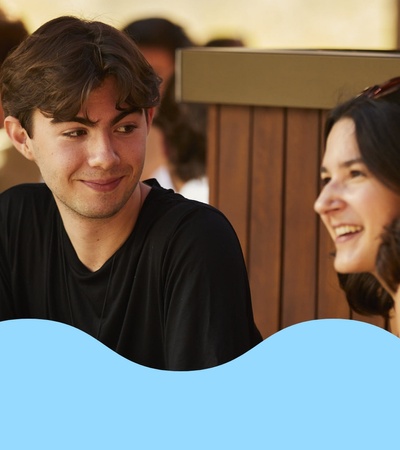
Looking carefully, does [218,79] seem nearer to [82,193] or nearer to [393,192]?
[82,193]

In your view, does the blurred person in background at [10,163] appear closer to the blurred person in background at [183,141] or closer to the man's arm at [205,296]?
the blurred person in background at [183,141]

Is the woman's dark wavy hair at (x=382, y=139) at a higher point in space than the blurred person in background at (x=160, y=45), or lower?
lower

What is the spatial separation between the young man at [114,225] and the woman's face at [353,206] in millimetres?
515

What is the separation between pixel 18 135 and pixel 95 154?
282mm

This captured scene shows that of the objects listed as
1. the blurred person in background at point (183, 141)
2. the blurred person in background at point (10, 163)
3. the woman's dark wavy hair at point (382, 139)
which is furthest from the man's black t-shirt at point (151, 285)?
the blurred person in background at point (183, 141)

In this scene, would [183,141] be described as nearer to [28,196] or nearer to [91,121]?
[28,196]

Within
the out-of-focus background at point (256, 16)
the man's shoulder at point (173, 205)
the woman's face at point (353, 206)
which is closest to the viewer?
the woman's face at point (353, 206)

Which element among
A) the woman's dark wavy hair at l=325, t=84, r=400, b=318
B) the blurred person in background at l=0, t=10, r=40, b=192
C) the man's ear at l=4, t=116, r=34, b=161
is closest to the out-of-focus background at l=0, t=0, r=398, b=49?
the blurred person in background at l=0, t=10, r=40, b=192

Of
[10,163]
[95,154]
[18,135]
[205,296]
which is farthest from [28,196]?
[10,163]

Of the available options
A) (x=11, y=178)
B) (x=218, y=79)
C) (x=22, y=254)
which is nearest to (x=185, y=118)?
(x=11, y=178)

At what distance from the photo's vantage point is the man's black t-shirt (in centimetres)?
196

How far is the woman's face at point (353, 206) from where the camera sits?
1.43 meters

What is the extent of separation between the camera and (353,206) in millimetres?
1440

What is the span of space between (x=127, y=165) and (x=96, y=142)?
0.08 meters
